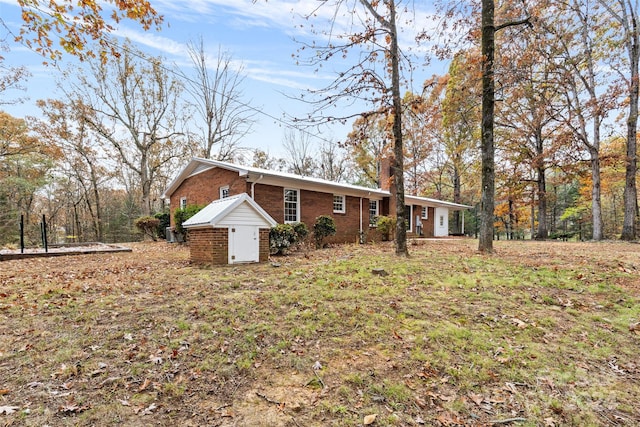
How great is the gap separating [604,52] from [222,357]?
22114 millimetres

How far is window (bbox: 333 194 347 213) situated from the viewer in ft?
49.3

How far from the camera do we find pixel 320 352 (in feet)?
10.9

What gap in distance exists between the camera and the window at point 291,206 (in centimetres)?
1316

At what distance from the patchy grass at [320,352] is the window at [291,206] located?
7.51 metres

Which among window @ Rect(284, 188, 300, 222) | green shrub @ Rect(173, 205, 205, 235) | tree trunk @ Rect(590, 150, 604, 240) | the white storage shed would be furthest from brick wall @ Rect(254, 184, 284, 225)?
tree trunk @ Rect(590, 150, 604, 240)

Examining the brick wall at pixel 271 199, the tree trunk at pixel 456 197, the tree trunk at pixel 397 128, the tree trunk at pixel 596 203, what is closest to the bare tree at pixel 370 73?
the tree trunk at pixel 397 128

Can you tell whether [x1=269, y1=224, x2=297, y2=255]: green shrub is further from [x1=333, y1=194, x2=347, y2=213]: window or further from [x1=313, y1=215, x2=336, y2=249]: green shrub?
[x1=333, y1=194, x2=347, y2=213]: window

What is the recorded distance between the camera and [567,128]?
1714 centimetres

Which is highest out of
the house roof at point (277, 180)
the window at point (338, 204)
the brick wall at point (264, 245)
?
the house roof at point (277, 180)

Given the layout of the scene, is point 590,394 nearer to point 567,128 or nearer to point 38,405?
point 38,405

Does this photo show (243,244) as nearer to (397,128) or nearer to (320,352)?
(320,352)

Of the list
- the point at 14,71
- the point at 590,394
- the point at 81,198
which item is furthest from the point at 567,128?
the point at 81,198

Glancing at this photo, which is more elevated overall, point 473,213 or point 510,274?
point 473,213

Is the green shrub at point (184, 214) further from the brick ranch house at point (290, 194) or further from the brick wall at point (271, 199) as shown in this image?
the brick wall at point (271, 199)
